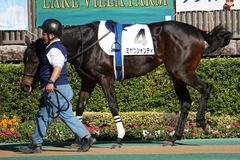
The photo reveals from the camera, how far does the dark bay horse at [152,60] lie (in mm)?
12562

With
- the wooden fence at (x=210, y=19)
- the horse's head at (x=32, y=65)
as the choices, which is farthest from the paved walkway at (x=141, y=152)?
the wooden fence at (x=210, y=19)

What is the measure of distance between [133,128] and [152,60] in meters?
Answer: 2.19

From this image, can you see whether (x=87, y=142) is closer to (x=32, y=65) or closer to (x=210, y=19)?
(x=32, y=65)

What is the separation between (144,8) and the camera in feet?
55.7

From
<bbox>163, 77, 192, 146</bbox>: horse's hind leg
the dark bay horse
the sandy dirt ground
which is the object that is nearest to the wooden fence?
the dark bay horse

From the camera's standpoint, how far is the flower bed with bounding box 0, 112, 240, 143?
14.4 metres

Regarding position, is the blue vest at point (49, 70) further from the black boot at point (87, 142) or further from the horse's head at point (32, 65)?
the black boot at point (87, 142)

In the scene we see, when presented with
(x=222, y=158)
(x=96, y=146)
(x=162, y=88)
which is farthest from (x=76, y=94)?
(x=222, y=158)

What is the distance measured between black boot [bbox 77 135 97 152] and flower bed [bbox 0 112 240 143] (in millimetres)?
2901

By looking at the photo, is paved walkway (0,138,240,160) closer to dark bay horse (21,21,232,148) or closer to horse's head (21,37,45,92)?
dark bay horse (21,21,232,148)

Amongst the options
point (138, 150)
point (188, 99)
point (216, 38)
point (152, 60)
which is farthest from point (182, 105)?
point (138, 150)

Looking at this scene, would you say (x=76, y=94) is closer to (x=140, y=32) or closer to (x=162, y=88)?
(x=162, y=88)

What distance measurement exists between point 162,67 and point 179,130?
3.51 meters

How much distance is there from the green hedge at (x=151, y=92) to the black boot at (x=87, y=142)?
15.4ft
